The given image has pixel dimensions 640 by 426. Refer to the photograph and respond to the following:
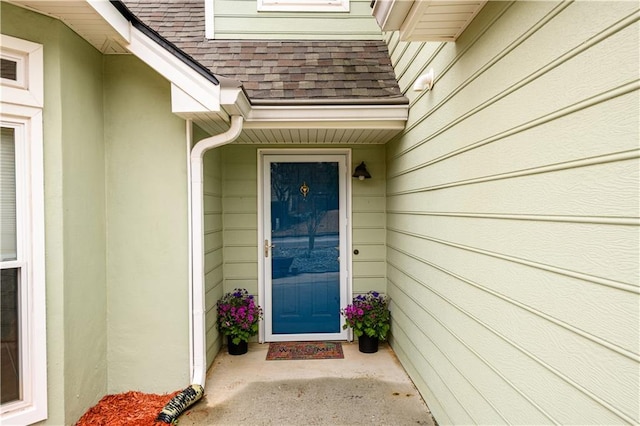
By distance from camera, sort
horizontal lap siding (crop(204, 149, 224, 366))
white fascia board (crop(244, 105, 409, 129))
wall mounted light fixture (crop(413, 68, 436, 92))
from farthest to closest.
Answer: horizontal lap siding (crop(204, 149, 224, 366))
white fascia board (crop(244, 105, 409, 129))
wall mounted light fixture (crop(413, 68, 436, 92))

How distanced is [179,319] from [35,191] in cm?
133

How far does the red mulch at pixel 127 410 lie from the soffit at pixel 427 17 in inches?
114

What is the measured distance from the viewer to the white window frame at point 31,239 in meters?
2.20

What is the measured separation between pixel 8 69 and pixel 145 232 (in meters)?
1.31

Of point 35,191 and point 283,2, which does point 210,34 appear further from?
point 35,191

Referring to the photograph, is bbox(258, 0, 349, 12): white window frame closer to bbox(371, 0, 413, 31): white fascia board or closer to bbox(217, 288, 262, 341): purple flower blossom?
bbox(371, 0, 413, 31): white fascia board

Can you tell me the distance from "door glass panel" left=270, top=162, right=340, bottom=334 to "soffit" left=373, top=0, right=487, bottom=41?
6.99 ft

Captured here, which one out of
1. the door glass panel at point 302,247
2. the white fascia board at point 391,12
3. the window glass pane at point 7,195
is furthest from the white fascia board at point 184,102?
the door glass panel at point 302,247

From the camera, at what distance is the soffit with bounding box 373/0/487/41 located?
69.2 inches

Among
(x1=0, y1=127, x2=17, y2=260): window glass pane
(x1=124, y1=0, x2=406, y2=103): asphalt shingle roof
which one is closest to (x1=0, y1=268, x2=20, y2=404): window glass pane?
(x1=0, y1=127, x2=17, y2=260): window glass pane

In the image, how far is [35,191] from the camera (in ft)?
7.32

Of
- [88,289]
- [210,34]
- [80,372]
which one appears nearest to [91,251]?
[88,289]

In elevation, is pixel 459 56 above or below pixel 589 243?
above

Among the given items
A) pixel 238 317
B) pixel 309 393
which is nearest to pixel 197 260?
pixel 238 317
